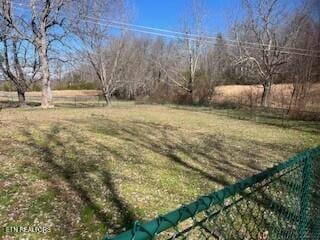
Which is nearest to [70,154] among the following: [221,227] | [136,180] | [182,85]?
[136,180]

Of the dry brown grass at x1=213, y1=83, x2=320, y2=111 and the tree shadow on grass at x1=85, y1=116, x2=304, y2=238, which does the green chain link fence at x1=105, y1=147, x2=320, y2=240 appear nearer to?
the tree shadow on grass at x1=85, y1=116, x2=304, y2=238

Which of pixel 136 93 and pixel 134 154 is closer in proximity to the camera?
pixel 134 154

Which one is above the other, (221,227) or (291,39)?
(291,39)

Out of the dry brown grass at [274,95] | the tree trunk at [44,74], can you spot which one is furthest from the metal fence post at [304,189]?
the tree trunk at [44,74]

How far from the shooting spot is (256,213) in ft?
17.8

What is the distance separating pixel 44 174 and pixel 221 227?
3.90m

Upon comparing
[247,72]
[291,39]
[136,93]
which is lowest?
[136,93]

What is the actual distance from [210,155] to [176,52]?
38.3m

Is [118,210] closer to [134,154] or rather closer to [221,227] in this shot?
[221,227]

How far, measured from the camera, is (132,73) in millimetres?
53500

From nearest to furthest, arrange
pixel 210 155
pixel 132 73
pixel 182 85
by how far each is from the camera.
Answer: pixel 210 155 → pixel 182 85 → pixel 132 73

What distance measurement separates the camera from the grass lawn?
5.03 m

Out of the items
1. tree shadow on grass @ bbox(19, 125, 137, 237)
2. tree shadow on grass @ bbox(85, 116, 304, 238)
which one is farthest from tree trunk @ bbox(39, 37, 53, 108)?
tree shadow on grass @ bbox(19, 125, 137, 237)

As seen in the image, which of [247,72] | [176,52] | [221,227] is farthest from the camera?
[176,52]
